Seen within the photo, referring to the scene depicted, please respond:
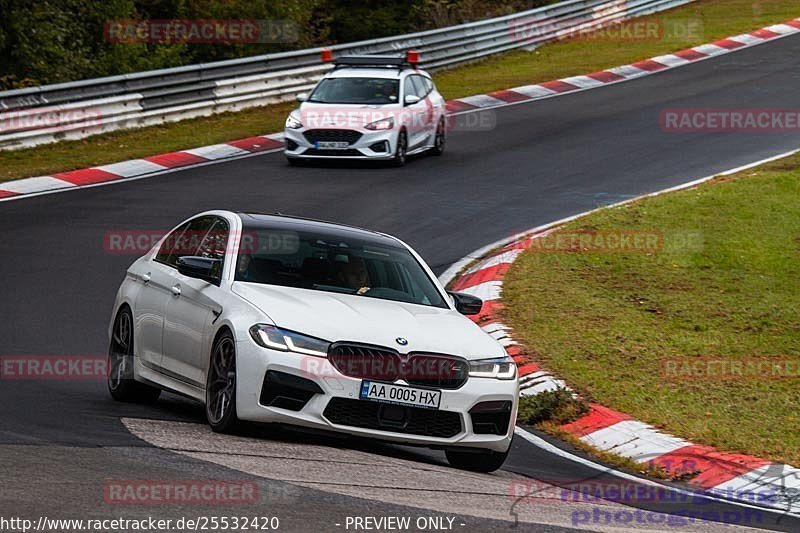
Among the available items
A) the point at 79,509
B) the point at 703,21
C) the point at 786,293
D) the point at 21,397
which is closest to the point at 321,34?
the point at 703,21

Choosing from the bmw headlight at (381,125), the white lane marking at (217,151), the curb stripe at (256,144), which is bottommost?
the curb stripe at (256,144)

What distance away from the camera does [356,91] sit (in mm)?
23906

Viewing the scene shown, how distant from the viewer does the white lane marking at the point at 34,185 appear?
19.4 meters

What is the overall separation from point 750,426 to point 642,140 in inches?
599

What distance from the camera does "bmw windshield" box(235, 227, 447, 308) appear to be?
9.27 m

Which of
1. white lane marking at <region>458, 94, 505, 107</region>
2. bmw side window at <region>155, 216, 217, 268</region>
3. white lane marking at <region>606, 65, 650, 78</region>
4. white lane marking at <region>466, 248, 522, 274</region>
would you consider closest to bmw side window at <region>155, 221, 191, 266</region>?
bmw side window at <region>155, 216, 217, 268</region>

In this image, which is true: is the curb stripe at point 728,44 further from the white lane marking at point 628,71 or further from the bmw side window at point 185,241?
the bmw side window at point 185,241

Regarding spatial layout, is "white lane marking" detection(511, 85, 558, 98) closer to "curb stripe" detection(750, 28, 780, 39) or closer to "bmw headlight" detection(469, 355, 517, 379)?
"curb stripe" detection(750, 28, 780, 39)

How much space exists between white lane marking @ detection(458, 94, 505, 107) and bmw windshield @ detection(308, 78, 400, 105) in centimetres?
503

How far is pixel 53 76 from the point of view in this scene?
28.9 meters

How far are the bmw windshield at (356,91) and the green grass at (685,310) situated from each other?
21.0 ft

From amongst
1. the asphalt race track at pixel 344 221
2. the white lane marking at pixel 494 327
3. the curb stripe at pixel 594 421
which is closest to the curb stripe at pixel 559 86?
the asphalt race track at pixel 344 221

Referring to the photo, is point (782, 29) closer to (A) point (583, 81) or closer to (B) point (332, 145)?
(A) point (583, 81)

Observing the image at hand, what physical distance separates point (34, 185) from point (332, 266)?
11.4 meters
